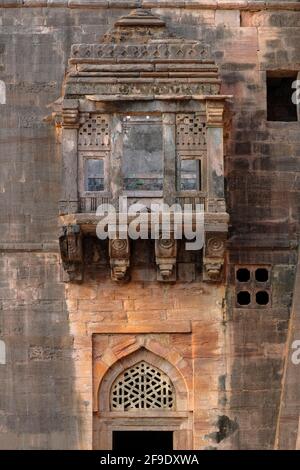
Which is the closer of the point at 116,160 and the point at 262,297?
the point at 116,160

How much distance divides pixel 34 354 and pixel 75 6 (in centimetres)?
452

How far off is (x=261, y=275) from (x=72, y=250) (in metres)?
2.46

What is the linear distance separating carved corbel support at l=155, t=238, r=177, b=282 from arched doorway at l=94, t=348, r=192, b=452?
3.22 ft

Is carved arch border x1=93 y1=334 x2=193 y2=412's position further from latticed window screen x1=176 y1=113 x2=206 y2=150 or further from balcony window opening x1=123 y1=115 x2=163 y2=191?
latticed window screen x1=176 y1=113 x2=206 y2=150

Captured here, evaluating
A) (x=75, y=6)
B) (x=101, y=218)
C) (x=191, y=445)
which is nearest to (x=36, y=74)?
(x=75, y=6)

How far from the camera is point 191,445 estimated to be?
1969 centimetres

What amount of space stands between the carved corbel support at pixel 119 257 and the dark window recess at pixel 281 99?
278 cm

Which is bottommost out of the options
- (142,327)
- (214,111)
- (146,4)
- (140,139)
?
(142,327)

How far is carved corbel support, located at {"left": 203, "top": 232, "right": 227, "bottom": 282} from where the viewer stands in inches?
770

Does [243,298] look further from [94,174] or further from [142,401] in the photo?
[94,174]

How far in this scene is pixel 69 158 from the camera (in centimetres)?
1961

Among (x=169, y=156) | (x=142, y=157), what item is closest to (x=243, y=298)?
(x=169, y=156)

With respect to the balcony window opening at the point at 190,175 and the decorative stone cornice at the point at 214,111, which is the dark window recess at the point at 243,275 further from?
the decorative stone cornice at the point at 214,111

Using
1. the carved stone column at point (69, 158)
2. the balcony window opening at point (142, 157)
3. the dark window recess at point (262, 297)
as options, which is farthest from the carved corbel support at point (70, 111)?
the dark window recess at point (262, 297)
